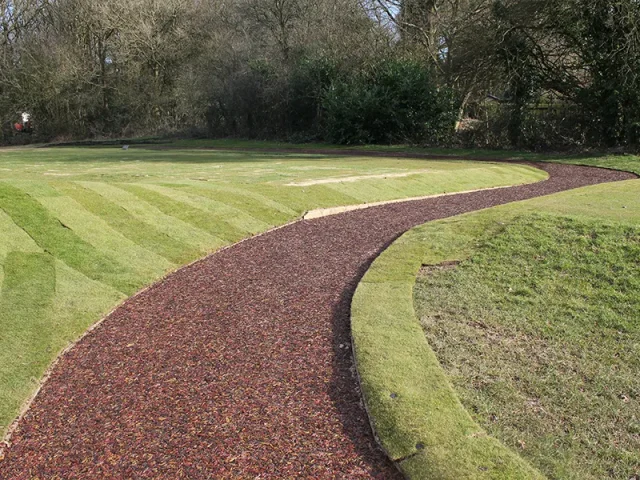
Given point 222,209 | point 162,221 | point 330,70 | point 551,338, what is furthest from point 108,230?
point 330,70

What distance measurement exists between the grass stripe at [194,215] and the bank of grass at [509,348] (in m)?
3.44

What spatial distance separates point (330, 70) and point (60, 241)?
32656 mm

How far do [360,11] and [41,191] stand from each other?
33380 millimetres

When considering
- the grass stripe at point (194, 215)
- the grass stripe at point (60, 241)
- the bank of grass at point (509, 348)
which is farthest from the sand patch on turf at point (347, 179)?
the grass stripe at point (60, 241)

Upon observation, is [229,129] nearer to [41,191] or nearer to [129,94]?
[129,94]

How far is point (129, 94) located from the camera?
170ft

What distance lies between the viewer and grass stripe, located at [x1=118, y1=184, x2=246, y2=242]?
38.2 feet

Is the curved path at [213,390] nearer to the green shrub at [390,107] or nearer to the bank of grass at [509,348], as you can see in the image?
the bank of grass at [509,348]

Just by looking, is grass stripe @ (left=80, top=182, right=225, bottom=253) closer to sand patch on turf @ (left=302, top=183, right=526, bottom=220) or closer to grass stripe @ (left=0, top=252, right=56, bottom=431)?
grass stripe @ (left=0, top=252, right=56, bottom=431)

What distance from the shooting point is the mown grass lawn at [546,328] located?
183 inches

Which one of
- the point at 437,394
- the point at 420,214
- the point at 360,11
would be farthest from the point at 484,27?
the point at 437,394

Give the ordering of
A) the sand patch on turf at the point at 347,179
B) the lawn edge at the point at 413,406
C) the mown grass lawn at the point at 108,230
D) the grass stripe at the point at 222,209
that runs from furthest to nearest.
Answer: the sand patch on turf at the point at 347,179 → the grass stripe at the point at 222,209 → the mown grass lawn at the point at 108,230 → the lawn edge at the point at 413,406

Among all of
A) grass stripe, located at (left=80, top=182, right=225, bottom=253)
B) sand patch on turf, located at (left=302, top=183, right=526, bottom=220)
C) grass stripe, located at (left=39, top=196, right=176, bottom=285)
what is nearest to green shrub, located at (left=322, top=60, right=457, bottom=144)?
sand patch on turf, located at (left=302, top=183, right=526, bottom=220)

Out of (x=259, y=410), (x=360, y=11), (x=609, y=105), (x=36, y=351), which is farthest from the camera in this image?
(x=360, y=11)
